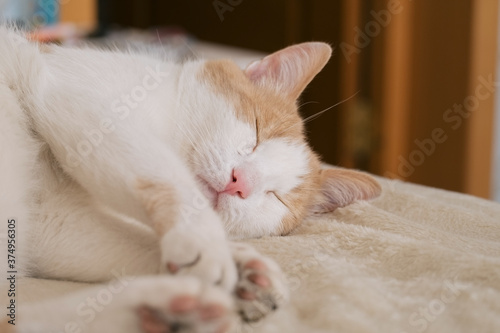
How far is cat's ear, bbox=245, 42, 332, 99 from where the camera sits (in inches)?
52.0

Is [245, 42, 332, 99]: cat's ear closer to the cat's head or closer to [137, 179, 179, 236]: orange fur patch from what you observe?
the cat's head

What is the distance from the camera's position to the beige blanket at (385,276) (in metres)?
0.73

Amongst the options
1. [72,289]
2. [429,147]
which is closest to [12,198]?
[72,289]

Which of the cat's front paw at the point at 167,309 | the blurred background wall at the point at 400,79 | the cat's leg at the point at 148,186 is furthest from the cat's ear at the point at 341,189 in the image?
the blurred background wall at the point at 400,79

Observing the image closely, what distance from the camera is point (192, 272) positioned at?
703 millimetres

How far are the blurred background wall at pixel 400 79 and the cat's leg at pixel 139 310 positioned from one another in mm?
2141

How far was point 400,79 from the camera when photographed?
2979 millimetres

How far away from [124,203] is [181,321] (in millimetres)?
292

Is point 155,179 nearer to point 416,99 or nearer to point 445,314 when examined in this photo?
point 445,314

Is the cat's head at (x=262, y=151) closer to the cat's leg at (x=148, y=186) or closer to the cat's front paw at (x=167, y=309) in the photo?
the cat's leg at (x=148, y=186)

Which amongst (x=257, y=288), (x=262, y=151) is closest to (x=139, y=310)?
(x=257, y=288)

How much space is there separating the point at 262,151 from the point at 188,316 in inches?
22.4

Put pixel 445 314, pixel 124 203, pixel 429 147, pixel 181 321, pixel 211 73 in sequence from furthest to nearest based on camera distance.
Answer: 1. pixel 429 147
2. pixel 211 73
3. pixel 124 203
4. pixel 445 314
5. pixel 181 321

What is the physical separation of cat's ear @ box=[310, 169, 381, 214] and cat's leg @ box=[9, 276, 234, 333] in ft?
2.16
